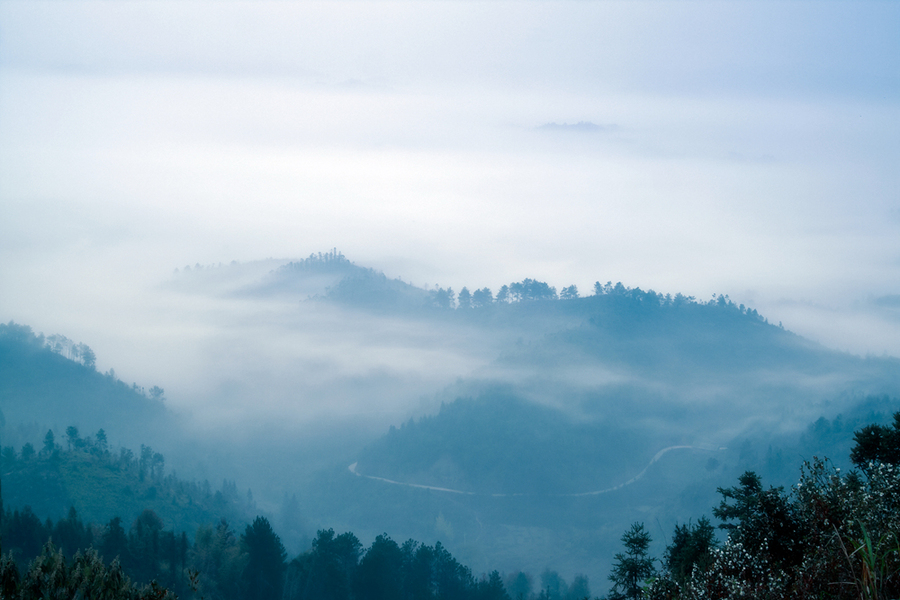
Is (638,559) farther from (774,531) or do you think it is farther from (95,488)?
(95,488)

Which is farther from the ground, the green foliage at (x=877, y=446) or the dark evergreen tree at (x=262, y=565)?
the green foliage at (x=877, y=446)

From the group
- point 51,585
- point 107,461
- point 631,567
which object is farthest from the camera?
point 107,461

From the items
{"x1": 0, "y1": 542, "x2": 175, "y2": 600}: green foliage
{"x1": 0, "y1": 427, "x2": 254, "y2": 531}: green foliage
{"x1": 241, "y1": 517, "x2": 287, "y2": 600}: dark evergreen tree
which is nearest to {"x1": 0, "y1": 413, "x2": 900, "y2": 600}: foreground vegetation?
{"x1": 0, "y1": 542, "x2": 175, "y2": 600}: green foliage

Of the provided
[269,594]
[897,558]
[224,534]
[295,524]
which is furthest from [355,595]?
[295,524]

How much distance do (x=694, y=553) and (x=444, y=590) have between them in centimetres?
6606

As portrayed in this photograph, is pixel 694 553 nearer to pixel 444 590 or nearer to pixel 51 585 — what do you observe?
pixel 51 585

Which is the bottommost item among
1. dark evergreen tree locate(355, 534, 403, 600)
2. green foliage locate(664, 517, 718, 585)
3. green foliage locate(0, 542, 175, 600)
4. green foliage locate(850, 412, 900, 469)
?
dark evergreen tree locate(355, 534, 403, 600)

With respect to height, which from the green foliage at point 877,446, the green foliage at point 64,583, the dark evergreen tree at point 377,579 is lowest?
the dark evergreen tree at point 377,579

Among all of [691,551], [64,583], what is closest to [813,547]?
[691,551]

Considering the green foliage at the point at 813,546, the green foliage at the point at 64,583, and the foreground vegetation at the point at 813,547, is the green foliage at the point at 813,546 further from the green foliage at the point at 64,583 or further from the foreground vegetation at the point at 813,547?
the green foliage at the point at 64,583

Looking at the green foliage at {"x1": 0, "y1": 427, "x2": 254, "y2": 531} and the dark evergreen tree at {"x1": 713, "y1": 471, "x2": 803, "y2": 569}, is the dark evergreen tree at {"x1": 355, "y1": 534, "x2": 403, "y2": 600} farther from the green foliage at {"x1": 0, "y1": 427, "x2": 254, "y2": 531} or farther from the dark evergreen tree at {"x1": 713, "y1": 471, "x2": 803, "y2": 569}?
the green foliage at {"x1": 0, "y1": 427, "x2": 254, "y2": 531}

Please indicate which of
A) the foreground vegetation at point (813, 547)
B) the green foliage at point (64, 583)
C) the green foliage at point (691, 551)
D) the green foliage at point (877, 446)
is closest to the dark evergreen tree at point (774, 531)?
the foreground vegetation at point (813, 547)

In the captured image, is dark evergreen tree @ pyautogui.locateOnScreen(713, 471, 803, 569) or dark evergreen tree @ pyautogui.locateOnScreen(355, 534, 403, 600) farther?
dark evergreen tree @ pyautogui.locateOnScreen(355, 534, 403, 600)

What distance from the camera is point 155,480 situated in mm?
163125
